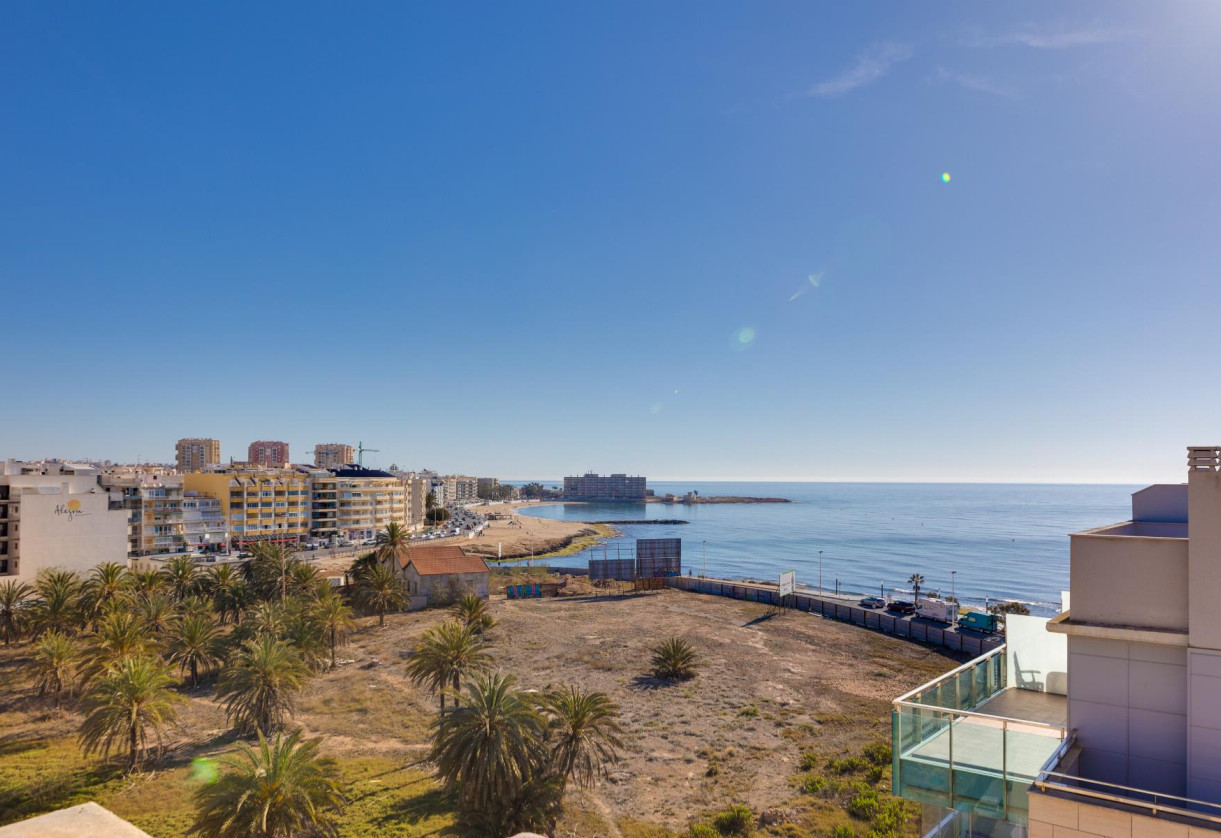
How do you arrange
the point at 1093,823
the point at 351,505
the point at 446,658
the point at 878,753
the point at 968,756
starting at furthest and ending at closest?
the point at 351,505
the point at 446,658
the point at 878,753
the point at 968,756
the point at 1093,823

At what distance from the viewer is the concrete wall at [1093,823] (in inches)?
310

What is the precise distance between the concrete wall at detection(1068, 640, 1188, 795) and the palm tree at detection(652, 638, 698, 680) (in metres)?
34.3

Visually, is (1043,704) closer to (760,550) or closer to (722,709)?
(722,709)

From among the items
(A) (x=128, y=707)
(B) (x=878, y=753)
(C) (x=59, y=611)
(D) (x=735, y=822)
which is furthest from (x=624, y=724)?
(C) (x=59, y=611)

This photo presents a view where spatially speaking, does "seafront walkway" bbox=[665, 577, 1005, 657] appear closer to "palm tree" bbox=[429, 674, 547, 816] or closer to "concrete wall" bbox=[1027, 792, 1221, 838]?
"palm tree" bbox=[429, 674, 547, 816]

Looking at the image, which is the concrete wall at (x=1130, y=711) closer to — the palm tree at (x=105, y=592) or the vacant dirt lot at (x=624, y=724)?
the vacant dirt lot at (x=624, y=724)

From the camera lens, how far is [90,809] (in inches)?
254

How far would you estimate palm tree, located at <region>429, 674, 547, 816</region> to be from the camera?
2152 cm

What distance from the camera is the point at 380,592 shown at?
56.8 metres

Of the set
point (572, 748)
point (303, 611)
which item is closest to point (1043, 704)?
point (572, 748)

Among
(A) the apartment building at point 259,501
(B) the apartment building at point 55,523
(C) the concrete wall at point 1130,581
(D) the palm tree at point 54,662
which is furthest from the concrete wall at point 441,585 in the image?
(C) the concrete wall at point 1130,581

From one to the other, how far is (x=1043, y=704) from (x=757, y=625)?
46.6 metres

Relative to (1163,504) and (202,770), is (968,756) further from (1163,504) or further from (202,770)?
(202,770)

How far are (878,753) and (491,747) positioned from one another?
738 inches
